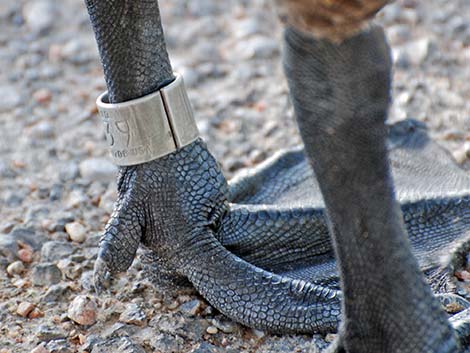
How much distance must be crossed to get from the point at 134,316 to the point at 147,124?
16.9 inches

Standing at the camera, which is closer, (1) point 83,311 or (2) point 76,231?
(1) point 83,311

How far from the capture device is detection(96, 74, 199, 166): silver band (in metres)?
1.86

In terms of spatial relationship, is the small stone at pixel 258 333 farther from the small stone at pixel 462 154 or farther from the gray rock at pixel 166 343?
the small stone at pixel 462 154

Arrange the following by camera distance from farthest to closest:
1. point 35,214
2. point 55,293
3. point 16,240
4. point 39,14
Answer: point 39,14 < point 35,214 < point 16,240 < point 55,293

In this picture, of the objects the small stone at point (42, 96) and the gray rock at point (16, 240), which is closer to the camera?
the gray rock at point (16, 240)

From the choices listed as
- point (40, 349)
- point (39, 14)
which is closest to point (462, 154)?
point (40, 349)

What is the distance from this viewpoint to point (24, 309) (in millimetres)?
1972

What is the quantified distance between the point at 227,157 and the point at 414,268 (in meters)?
1.35

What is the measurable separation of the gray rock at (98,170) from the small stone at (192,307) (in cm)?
73

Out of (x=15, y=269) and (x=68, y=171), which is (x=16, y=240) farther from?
(x=68, y=171)

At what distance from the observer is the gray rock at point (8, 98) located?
3.05 m

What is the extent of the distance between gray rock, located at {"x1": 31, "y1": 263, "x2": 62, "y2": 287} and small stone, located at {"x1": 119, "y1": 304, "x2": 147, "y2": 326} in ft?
0.78

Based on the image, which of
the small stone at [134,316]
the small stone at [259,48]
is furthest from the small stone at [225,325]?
the small stone at [259,48]

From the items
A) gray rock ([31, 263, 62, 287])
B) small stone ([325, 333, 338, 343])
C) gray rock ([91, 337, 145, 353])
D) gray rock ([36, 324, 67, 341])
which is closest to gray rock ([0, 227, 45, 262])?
gray rock ([31, 263, 62, 287])
